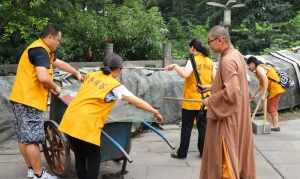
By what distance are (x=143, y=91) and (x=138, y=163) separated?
2290 millimetres

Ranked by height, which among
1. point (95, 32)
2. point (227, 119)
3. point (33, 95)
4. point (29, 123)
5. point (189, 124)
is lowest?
point (189, 124)

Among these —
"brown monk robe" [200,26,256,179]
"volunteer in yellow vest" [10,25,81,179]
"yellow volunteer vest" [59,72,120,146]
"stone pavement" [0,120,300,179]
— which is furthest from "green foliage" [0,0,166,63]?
"brown monk robe" [200,26,256,179]

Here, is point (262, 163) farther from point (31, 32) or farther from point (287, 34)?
point (287, 34)

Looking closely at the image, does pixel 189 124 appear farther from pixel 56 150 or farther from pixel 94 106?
pixel 94 106

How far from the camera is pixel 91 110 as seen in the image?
17.9 feet

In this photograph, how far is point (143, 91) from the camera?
932 centimetres

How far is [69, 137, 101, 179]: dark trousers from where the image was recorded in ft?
18.3

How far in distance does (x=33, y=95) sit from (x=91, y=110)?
0.94 metres

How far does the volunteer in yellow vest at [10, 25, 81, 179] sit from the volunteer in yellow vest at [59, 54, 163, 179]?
62 cm

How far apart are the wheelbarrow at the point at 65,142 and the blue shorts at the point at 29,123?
23 centimetres

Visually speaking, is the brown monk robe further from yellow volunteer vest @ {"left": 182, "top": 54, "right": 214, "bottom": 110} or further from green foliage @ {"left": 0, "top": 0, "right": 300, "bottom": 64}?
green foliage @ {"left": 0, "top": 0, "right": 300, "bottom": 64}

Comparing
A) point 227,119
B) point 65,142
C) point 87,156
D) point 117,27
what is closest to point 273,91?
point 227,119

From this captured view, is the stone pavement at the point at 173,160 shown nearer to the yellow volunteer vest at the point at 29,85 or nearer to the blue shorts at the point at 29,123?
the blue shorts at the point at 29,123

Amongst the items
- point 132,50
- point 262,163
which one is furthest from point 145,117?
point 132,50
